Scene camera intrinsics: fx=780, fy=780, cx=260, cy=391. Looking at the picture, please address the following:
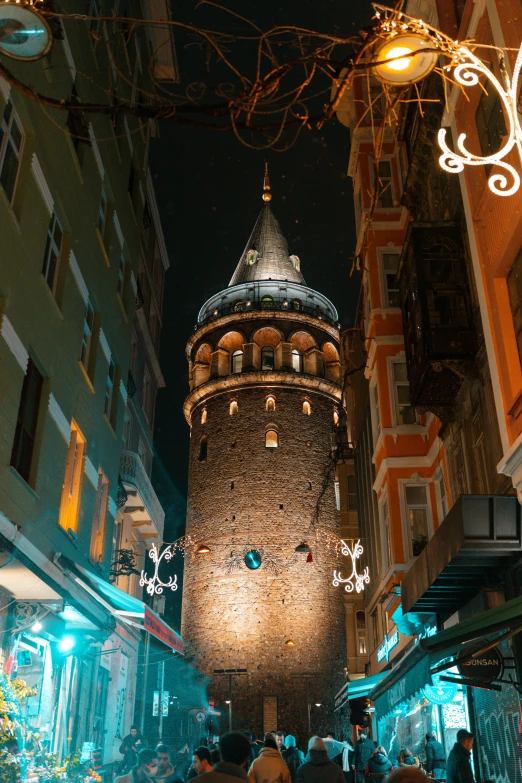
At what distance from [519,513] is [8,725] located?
614cm

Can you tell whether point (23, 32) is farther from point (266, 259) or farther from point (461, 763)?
point (266, 259)

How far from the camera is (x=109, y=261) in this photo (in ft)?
55.1

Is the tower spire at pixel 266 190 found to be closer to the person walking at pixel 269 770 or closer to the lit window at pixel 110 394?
the lit window at pixel 110 394

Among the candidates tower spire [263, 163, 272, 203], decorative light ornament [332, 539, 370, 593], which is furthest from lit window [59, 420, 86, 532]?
tower spire [263, 163, 272, 203]

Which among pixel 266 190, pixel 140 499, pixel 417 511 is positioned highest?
pixel 266 190

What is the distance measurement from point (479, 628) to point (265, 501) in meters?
30.3

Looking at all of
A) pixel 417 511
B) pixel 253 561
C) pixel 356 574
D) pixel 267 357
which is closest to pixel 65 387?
pixel 417 511

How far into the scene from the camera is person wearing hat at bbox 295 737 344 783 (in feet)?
24.0

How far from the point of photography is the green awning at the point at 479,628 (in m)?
6.68

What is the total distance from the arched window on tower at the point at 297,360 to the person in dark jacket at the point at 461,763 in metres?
32.3

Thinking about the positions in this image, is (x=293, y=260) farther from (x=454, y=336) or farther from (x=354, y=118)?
(x=454, y=336)

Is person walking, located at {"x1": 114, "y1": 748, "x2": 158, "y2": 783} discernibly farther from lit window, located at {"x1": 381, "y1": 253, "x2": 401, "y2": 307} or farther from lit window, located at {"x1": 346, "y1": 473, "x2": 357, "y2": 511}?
lit window, located at {"x1": 346, "y1": 473, "x2": 357, "y2": 511}

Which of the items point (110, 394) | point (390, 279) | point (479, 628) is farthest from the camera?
point (390, 279)

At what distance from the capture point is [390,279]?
739 inches
